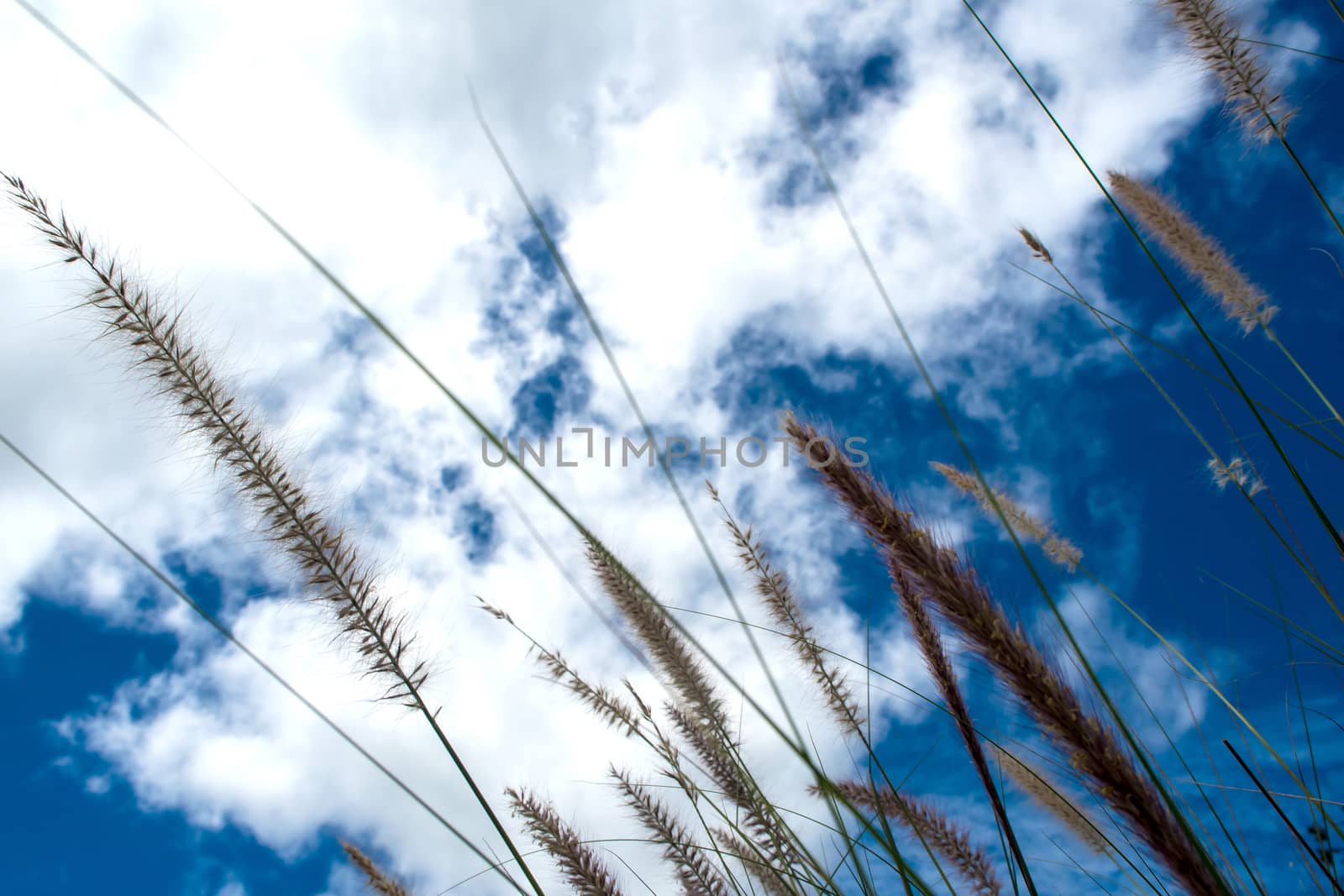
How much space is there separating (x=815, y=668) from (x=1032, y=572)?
1249 millimetres

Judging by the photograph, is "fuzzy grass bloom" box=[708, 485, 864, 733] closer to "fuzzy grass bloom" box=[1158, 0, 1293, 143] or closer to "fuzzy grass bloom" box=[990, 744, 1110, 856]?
"fuzzy grass bloom" box=[990, 744, 1110, 856]

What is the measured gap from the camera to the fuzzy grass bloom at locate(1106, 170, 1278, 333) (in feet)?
11.1

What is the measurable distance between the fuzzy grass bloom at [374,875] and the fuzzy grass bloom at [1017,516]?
2.47 meters

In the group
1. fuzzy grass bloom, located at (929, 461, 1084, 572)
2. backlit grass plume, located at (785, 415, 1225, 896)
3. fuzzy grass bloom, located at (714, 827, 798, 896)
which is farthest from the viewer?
fuzzy grass bloom, located at (929, 461, 1084, 572)

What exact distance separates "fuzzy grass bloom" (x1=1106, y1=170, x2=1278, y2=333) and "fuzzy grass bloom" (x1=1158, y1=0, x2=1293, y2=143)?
0.49 metres

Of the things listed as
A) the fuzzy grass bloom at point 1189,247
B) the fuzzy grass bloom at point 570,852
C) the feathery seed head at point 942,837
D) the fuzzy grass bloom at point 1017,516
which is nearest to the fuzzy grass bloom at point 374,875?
the fuzzy grass bloom at point 570,852

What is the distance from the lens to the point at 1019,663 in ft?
4.12

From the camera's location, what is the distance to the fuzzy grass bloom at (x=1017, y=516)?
9.54 ft

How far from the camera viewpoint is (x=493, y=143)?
1.30 m

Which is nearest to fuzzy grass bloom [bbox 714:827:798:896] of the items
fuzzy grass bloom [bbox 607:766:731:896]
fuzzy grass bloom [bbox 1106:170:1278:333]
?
fuzzy grass bloom [bbox 607:766:731:896]

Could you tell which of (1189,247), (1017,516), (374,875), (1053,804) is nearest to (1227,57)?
(1189,247)

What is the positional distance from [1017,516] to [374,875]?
2.73 metres

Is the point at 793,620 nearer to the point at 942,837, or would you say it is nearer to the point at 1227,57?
the point at 942,837

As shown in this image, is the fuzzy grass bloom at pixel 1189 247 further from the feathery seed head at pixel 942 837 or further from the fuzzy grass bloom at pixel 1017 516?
the feathery seed head at pixel 942 837
